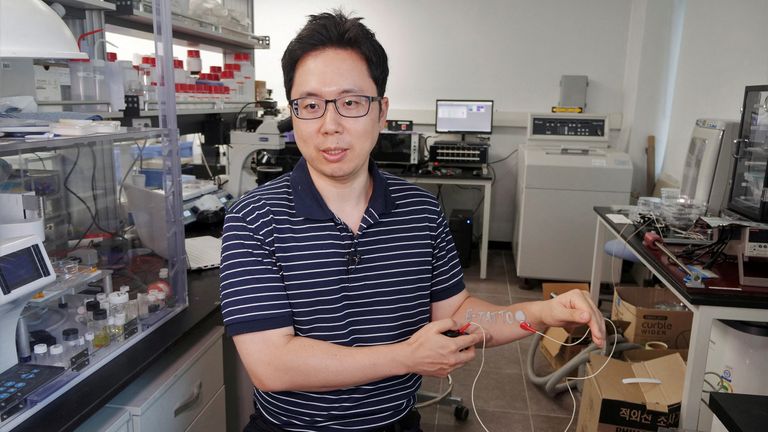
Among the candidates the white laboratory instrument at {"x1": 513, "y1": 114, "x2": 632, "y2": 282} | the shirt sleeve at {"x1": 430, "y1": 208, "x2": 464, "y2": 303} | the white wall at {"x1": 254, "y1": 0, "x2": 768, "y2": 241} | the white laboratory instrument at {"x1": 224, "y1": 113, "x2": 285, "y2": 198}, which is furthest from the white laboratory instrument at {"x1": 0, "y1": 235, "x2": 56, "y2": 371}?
the white wall at {"x1": 254, "y1": 0, "x2": 768, "y2": 241}

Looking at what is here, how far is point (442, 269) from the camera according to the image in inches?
53.0

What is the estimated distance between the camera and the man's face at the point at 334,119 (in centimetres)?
113

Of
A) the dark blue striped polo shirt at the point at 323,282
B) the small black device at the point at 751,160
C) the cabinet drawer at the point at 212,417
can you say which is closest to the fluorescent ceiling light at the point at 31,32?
the dark blue striped polo shirt at the point at 323,282

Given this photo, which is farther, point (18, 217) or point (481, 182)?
point (481, 182)

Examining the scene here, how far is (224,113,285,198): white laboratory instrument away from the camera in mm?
2551

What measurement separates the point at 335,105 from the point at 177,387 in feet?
2.59

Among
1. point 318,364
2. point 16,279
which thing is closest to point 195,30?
point 16,279

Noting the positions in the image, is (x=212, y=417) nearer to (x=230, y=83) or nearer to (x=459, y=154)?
(x=230, y=83)

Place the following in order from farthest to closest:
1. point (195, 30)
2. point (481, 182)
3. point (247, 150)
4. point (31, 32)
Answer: point (481, 182), point (247, 150), point (195, 30), point (31, 32)

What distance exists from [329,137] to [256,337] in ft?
1.44

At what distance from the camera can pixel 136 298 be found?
1.41 meters

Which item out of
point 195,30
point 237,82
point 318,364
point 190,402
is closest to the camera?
point 318,364

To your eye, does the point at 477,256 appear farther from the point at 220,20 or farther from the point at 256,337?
the point at 256,337

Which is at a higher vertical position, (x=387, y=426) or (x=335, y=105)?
(x=335, y=105)
